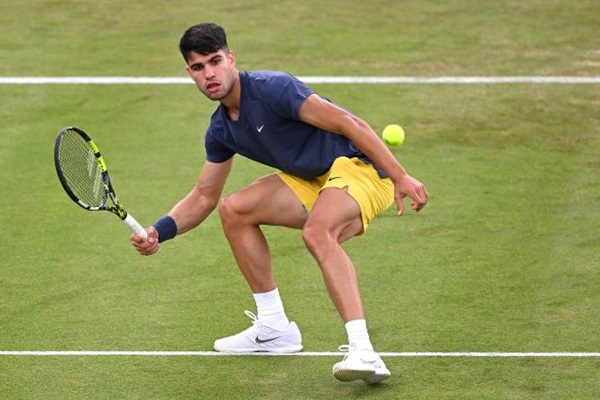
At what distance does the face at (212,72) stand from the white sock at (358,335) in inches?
58.0

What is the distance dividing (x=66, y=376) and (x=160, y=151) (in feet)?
15.9

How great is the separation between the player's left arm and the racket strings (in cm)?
130

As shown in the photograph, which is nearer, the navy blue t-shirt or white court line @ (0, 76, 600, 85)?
the navy blue t-shirt

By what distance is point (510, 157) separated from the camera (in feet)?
43.8

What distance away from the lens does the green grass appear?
9.05 metres

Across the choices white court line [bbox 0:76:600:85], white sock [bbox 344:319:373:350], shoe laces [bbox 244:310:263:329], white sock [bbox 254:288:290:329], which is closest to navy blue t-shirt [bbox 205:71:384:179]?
white sock [bbox 254:288:290:329]

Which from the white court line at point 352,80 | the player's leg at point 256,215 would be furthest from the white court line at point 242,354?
the white court line at point 352,80

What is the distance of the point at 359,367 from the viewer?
27.6 feet

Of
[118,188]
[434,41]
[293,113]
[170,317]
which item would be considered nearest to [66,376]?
[170,317]

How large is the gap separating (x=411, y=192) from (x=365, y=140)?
15.0 inches

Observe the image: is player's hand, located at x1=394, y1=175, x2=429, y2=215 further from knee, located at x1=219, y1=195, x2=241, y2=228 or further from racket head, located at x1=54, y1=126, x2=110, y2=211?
racket head, located at x1=54, y1=126, x2=110, y2=211

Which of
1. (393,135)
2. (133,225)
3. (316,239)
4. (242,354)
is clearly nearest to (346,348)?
(242,354)

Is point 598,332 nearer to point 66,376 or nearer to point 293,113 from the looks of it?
point 293,113

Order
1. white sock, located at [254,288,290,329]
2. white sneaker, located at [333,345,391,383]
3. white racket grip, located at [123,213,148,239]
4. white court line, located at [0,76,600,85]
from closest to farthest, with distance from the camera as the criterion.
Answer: white sneaker, located at [333,345,391,383] < white racket grip, located at [123,213,148,239] < white sock, located at [254,288,290,329] < white court line, located at [0,76,600,85]
